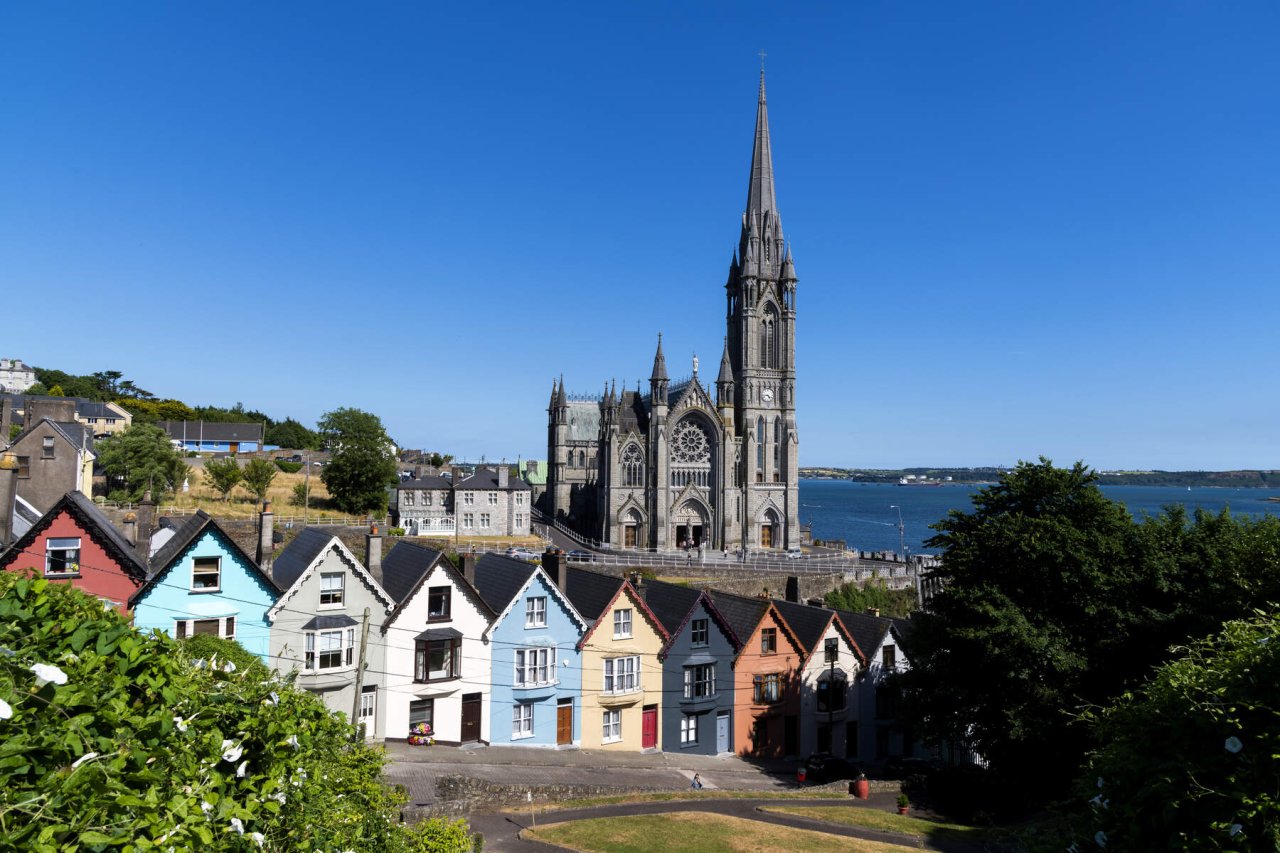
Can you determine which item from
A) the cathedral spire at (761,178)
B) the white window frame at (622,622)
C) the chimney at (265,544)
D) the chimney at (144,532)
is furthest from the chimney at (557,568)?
the cathedral spire at (761,178)

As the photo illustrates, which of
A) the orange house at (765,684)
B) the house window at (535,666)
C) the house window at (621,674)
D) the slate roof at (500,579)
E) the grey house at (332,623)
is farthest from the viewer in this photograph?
the orange house at (765,684)

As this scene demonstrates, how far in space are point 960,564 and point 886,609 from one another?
39946 mm

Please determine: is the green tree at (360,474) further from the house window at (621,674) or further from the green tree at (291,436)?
the green tree at (291,436)

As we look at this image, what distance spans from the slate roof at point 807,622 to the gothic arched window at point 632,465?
4889cm

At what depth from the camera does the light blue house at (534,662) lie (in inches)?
1359

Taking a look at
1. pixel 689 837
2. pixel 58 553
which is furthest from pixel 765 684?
pixel 58 553

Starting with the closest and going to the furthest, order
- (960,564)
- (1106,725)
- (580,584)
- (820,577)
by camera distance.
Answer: (1106,725)
(960,564)
(580,584)
(820,577)

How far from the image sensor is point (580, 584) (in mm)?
40656

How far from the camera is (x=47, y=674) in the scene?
5105 millimetres

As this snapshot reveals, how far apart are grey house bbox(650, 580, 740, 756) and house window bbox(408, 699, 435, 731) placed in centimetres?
1092

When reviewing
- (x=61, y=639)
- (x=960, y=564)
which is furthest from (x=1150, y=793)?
(x=960, y=564)

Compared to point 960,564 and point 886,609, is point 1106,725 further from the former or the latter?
point 886,609

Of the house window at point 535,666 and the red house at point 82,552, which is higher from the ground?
the red house at point 82,552

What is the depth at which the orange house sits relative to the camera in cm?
3878
